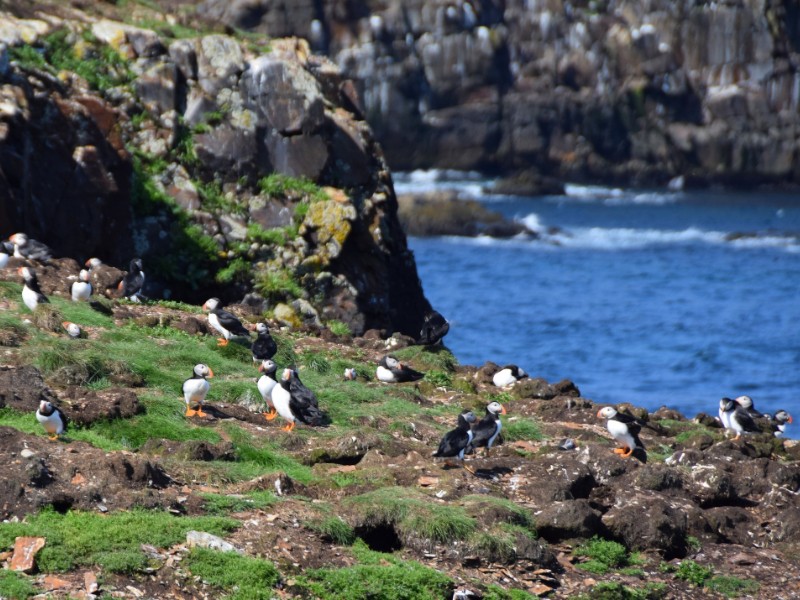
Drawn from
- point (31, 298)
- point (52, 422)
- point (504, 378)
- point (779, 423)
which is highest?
point (31, 298)

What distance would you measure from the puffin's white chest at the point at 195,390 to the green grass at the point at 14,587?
5259mm

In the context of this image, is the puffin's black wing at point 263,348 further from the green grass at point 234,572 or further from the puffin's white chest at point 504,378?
the green grass at point 234,572

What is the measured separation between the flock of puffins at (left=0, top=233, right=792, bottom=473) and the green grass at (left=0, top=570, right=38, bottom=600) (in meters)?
3.18

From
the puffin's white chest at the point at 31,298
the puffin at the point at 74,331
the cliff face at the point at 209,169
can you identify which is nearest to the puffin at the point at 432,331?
the cliff face at the point at 209,169

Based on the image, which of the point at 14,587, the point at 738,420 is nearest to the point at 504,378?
the point at 738,420

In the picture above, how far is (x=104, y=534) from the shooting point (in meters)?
12.4

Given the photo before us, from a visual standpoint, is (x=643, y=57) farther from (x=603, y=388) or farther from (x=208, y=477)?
(x=208, y=477)

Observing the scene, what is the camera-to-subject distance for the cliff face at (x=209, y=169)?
26.0 meters

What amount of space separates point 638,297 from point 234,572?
47.0 meters

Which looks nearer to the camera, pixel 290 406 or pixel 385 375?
pixel 290 406

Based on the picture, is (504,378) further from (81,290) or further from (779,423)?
(81,290)

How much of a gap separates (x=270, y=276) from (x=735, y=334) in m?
27.3

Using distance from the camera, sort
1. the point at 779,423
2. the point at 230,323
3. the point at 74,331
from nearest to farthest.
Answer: the point at 74,331 → the point at 230,323 → the point at 779,423

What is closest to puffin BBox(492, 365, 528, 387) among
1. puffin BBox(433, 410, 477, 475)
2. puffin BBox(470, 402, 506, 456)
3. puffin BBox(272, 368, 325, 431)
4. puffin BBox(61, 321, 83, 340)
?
puffin BBox(470, 402, 506, 456)
